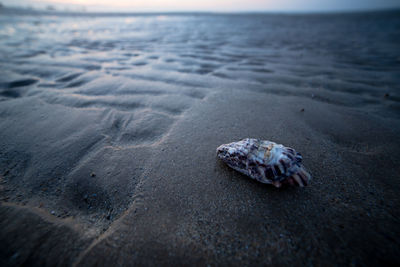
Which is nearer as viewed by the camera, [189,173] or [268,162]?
[268,162]

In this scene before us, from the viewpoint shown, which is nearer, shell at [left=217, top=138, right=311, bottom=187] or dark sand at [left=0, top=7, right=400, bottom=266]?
dark sand at [left=0, top=7, right=400, bottom=266]

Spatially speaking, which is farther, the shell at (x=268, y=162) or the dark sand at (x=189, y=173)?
the shell at (x=268, y=162)

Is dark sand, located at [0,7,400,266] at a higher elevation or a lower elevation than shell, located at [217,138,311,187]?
Result: lower

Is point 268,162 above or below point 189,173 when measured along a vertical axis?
above

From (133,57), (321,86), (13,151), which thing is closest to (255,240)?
(13,151)

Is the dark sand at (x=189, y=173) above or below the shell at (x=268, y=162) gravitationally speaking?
below
